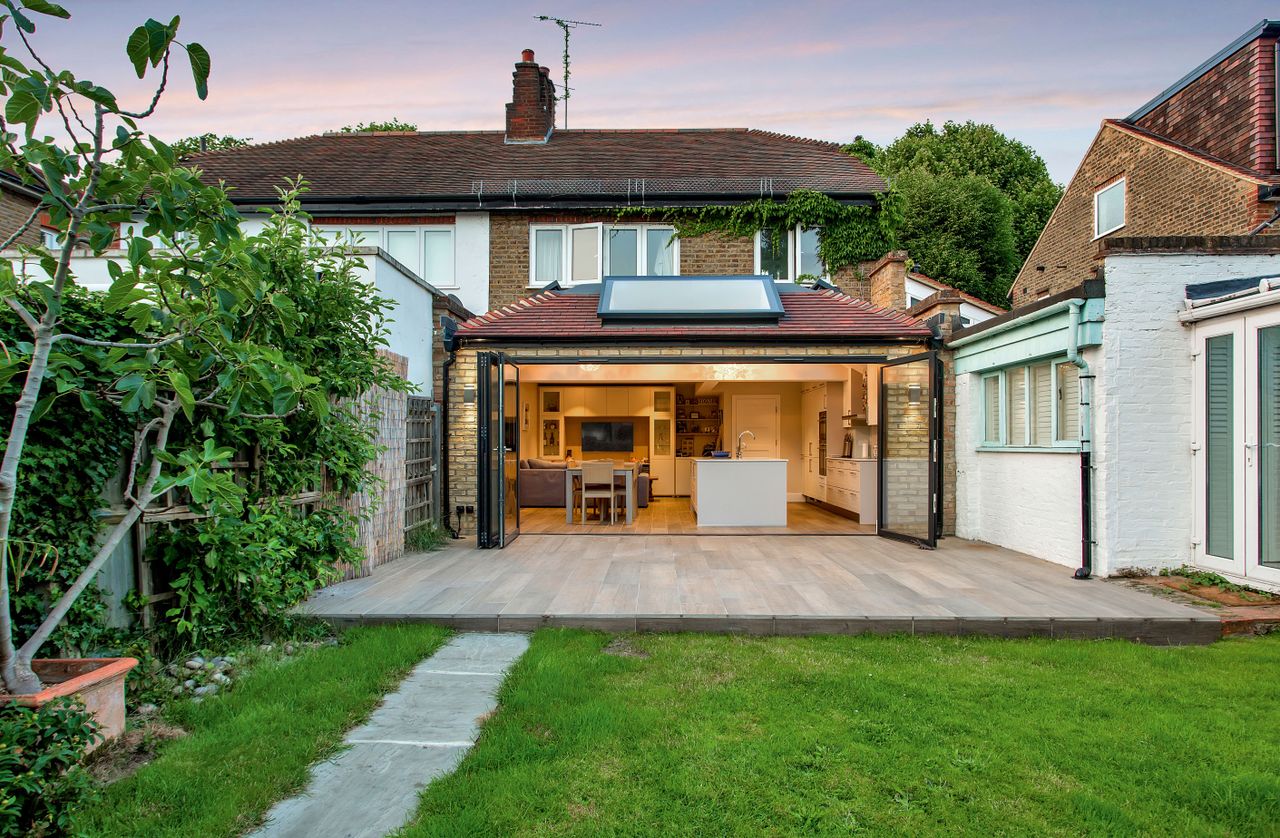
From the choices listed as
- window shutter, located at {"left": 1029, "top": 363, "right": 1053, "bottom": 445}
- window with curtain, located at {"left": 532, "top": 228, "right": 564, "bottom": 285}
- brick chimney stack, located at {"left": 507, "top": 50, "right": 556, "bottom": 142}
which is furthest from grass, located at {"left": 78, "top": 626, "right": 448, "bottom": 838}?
brick chimney stack, located at {"left": 507, "top": 50, "right": 556, "bottom": 142}

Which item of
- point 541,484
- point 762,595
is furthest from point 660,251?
point 762,595

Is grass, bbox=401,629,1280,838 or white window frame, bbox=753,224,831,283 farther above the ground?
white window frame, bbox=753,224,831,283

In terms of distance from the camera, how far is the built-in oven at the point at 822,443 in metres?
12.4

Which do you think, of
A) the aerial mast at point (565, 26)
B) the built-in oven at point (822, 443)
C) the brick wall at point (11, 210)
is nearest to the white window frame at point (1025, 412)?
the built-in oven at point (822, 443)

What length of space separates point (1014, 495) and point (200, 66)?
8.09 meters

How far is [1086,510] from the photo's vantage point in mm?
6078

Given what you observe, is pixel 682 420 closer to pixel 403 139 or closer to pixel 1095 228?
pixel 403 139

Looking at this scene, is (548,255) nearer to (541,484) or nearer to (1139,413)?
(541,484)

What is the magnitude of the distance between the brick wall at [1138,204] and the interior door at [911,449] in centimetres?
215

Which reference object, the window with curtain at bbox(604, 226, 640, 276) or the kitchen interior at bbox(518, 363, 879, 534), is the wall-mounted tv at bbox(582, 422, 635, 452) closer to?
the kitchen interior at bbox(518, 363, 879, 534)

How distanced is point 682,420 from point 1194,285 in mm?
9809

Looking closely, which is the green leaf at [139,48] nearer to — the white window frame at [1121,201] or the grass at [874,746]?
the grass at [874,746]

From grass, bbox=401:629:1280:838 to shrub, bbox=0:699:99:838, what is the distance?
103 cm

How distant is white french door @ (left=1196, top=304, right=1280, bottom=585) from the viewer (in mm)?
5188
